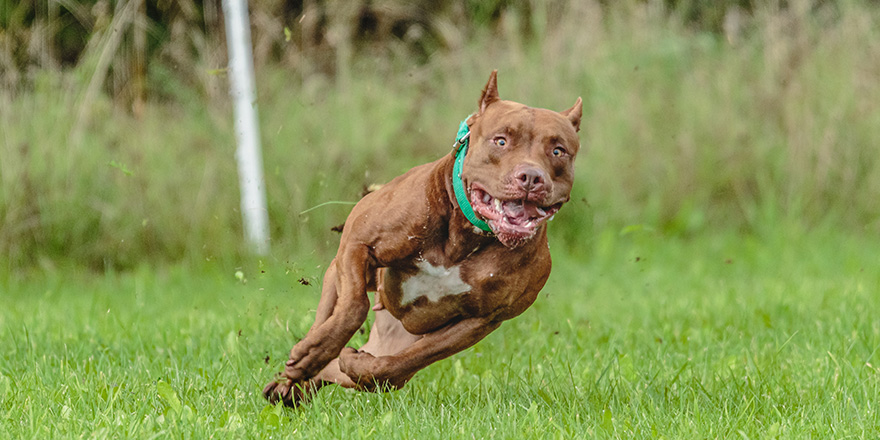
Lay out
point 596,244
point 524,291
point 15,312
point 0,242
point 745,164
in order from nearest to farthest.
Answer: point 524,291, point 15,312, point 0,242, point 596,244, point 745,164

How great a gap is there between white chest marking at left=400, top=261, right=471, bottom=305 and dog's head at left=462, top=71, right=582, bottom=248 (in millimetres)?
274

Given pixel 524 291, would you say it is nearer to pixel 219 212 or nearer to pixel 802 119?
pixel 219 212

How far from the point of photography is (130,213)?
7922 mm

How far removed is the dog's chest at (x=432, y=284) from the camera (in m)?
3.47

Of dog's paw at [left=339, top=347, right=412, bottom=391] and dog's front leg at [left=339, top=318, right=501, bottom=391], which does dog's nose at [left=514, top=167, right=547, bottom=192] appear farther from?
dog's paw at [left=339, top=347, right=412, bottom=391]

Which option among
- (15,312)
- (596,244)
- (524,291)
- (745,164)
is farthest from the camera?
(745,164)

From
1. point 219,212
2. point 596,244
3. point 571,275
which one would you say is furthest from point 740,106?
point 219,212

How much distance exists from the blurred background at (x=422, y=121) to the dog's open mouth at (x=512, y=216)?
3.92 metres

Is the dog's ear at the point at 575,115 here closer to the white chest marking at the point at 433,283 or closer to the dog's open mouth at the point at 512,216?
the dog's open mouth at the point at 512,216

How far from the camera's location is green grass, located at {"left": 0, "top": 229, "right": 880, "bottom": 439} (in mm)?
3387

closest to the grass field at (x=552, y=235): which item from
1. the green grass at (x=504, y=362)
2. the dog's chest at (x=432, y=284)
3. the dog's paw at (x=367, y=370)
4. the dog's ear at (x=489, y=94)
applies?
the green grass at (x=504, y=362)

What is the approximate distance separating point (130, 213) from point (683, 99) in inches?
196

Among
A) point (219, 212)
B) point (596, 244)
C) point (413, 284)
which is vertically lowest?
point (596, 244)

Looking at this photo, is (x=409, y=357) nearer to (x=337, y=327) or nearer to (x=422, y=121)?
(x=337, y=327)
